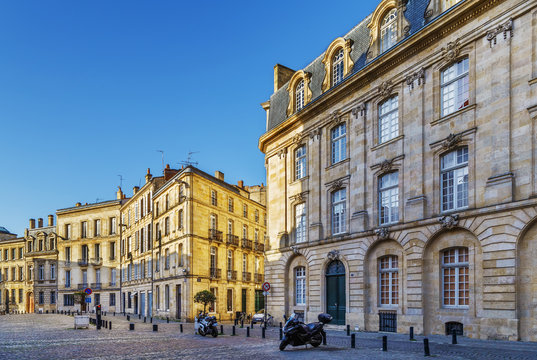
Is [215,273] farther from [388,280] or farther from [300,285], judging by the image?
[388,280]

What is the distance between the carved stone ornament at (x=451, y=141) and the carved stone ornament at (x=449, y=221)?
2.50 metres

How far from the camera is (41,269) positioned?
68.6 metres

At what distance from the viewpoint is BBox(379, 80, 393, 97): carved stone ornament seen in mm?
22203

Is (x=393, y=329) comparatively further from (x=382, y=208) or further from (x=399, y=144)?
(x=399, y=144)

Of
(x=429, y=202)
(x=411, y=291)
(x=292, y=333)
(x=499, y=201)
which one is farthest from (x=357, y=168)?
(x=292, y=333)

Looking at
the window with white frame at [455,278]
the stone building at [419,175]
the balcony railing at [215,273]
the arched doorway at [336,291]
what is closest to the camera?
the stone building at [419,175]

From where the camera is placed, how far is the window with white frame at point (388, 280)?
70.8 feet

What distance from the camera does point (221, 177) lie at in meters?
52.0

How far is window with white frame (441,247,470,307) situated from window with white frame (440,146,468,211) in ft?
5.33

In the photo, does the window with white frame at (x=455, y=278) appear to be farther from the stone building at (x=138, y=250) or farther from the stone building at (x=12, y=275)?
the stone building at (x=12, y=275)

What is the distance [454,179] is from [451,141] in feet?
4.46

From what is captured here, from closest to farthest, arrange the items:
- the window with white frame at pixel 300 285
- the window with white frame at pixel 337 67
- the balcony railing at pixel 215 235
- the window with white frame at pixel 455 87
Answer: the window with white frame at pixel 455 87
the window with white frame at pixel 337 67
the window with white frame at pixel 300 285
the balcony railing at pixel 215 235

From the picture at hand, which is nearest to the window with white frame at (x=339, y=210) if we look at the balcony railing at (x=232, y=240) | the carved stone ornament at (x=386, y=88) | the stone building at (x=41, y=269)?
the carved stone ornament at (x=386, y=88)

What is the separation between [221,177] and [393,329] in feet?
108
